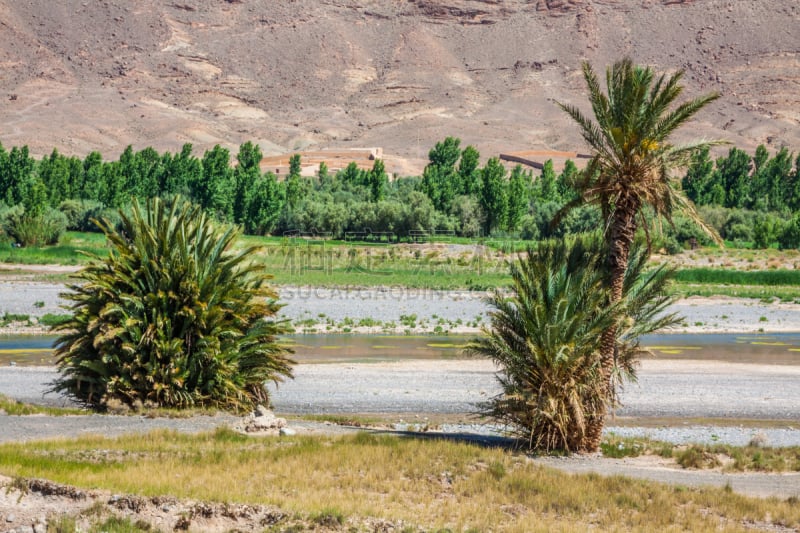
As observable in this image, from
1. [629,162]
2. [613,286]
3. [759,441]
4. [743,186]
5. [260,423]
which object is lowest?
[759,441]

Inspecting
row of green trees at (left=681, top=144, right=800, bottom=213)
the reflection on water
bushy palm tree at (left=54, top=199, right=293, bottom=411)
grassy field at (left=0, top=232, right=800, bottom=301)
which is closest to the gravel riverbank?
bushy palm tree at (left=54, top=199, right=293, bottom=411)

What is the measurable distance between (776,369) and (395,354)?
11862 millimetres

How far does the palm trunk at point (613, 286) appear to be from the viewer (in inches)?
641

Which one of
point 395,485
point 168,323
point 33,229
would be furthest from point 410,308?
point 33,229

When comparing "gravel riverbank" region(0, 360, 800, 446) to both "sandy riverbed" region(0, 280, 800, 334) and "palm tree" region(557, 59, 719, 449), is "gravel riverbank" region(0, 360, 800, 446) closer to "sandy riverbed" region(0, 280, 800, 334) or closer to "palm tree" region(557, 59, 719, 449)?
"palm tree" region(557, 59, 719, 449)

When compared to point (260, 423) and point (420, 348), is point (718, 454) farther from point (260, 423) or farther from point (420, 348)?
point (420, 348)

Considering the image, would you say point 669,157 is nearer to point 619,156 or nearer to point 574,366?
point 619,156

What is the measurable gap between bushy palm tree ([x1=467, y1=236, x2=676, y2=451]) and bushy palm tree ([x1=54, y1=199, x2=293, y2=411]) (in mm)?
4740

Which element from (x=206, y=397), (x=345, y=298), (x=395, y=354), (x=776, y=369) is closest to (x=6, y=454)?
(x=206, y=397)

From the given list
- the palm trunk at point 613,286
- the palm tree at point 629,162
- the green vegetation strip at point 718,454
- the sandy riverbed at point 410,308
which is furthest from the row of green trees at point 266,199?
the palm trunk at point 613,286

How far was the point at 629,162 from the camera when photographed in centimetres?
1625

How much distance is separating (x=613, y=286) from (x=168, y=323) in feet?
25.9

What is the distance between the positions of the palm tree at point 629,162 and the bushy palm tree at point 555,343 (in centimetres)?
34

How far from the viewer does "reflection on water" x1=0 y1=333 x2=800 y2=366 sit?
3102 centimetres
